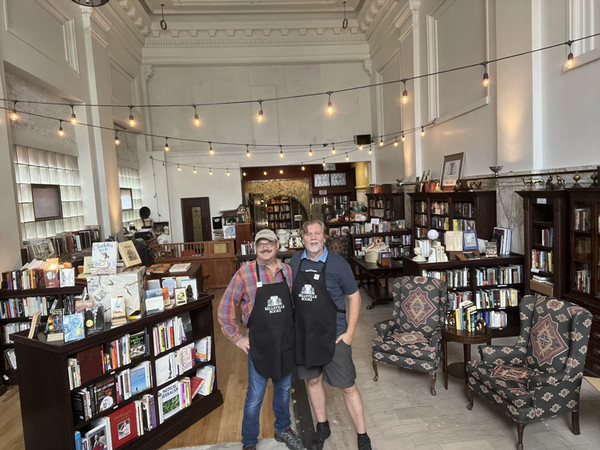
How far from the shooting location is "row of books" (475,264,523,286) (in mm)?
5465

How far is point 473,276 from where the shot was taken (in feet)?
18.0

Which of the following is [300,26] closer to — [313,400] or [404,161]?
[404,161]

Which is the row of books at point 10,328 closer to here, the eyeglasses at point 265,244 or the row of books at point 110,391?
the row of books at point 110,391

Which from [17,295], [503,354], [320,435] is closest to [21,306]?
[17,295]

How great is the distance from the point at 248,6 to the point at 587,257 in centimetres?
1093

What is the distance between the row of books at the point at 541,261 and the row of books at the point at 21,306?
6159 mm

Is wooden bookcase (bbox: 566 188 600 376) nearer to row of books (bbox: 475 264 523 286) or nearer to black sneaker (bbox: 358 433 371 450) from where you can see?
row of books (bbox: 475 264 523 286)

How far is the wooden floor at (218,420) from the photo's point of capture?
3.32 meters

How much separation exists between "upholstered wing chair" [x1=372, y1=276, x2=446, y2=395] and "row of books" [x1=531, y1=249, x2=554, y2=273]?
5.31 feet

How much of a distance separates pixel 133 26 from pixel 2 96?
23.4 ft

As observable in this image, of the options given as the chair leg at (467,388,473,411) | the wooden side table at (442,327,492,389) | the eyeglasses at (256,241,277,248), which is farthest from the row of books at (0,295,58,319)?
the chair leg at (467,388,473,411)

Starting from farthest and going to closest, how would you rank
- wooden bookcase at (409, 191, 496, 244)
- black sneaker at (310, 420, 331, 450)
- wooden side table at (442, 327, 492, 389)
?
wooden bookcase at (409, 191, 496, 244), wooden side table at (442, 327, 492, 389), black sneaker at (310, 420, 331, 450)

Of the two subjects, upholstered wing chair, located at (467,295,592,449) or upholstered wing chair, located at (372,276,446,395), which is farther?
upholstered wing chair, located at (372,276,446,395)

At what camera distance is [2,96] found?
4.90 metres
